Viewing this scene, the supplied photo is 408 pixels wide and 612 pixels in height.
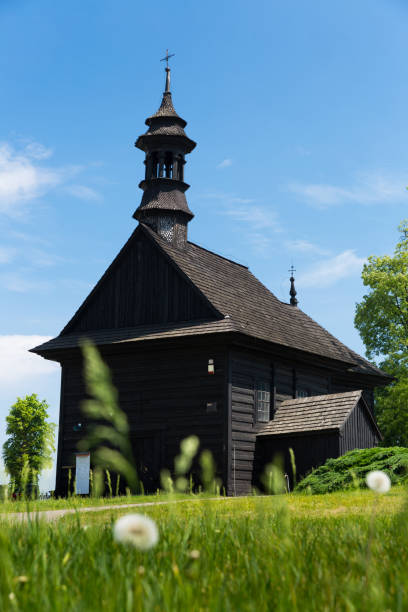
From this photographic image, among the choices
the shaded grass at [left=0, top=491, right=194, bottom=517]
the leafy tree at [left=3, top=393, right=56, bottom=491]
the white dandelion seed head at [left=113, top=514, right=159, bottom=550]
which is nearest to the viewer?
the white dandelion seed head at [left=113, top=514, right=159, bottom=550]

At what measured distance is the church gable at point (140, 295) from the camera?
23.7 m

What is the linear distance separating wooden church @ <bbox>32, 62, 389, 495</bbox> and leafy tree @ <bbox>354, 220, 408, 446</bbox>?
1032 cm

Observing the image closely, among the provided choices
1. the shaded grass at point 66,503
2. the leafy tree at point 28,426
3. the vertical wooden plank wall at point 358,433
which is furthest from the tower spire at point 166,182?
the leafy tree at point 28,426

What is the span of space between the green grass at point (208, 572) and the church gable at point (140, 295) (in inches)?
742

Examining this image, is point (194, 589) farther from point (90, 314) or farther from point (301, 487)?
point (90, 314)

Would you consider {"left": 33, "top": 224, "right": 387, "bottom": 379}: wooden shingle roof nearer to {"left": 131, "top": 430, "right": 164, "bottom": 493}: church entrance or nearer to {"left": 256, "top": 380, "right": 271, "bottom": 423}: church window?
{"left": 256, "top": 380, "right": 271, "bottom": 423}: church window

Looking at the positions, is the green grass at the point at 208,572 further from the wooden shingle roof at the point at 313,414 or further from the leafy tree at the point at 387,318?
the leafy tree at the point at 387,318

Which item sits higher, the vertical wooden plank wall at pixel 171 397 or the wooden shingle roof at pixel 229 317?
the wooden shingle roof at pixel 229 317

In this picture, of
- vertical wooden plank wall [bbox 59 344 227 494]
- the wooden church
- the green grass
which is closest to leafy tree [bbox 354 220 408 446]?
the wooden church

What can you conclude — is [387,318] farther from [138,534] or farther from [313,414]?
[138,534]

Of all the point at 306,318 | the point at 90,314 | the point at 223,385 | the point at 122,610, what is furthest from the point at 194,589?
the point at 306,318

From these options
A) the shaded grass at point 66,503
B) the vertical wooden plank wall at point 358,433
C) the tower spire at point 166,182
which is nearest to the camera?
the shaded grass at point 66,503

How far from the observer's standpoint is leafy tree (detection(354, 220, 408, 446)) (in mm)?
36812

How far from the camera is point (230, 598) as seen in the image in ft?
9.37
